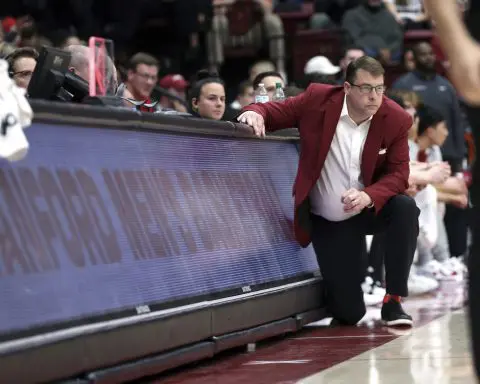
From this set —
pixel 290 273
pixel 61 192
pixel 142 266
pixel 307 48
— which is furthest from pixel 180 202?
pixel 307 48

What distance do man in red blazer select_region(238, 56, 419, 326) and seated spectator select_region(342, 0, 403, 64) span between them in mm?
7848

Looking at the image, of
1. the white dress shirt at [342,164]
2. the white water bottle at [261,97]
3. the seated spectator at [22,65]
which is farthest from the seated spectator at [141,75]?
the white dress shirt at [342,164]

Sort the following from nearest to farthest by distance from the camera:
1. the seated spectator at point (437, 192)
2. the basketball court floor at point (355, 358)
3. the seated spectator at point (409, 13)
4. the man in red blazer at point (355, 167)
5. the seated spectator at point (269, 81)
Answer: the basketball court floor at point (355, 358)
the man in red blazer at point (355, 167)
the seated spectator at point (269, 81)
the seated spectator at point (437, 192)
the seated spectator at point (409, 13)

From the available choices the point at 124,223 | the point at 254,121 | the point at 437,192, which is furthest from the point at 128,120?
the point at 437,192

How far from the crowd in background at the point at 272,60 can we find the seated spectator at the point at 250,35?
1 centimetres

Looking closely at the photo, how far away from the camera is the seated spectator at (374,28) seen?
1477 cm

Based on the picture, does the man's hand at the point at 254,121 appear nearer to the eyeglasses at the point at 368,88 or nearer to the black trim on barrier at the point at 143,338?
the eyeglasses at the point at 368,88

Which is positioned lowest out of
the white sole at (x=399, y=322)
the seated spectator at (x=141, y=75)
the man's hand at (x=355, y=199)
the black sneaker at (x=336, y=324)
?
the black sneaker at (x=336, y=324)

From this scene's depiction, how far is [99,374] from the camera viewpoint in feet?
15.2

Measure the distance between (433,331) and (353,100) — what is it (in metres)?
1.40

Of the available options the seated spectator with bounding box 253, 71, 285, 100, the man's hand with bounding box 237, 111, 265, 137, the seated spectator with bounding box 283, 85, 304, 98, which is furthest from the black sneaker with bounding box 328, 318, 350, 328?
the seated spectator with bounding box 253, 71, 285, 100

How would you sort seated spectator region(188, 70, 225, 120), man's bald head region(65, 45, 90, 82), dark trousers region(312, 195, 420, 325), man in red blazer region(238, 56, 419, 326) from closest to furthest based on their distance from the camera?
man in red blazer region(238, 56, 419, 326)
dark trousers region(312, 195, 420, 325)
man's bald head region(65, 45, 90, 82)
seated spectator region(188, 70, 225, 120)

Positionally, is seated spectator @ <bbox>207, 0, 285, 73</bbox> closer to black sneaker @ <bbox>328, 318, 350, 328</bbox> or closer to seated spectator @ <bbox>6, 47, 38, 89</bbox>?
seated spectator @ <bbox>6, 47, 38, 89</bbox>

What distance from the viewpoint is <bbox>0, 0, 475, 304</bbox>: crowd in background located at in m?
9.07
